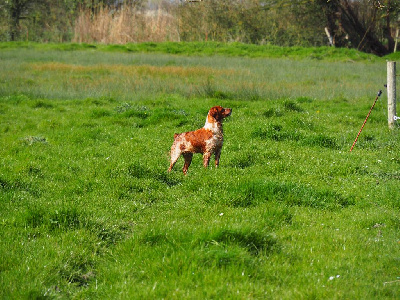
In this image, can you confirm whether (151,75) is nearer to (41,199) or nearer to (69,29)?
(41,199)

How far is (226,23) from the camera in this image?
44625 mm

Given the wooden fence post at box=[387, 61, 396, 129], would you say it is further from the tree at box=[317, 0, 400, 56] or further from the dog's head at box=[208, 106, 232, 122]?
the tree at box=[317, 0, 400, 56]

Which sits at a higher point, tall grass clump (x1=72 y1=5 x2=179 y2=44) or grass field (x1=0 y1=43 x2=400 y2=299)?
tall grass clump (x1=72 y1=5 x2=179 y2=44)

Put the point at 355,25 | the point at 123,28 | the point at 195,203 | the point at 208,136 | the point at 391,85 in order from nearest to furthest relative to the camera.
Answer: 1. the point at 195,203
2. the point at 208,136
3. the point at 391,85
4. the point at 123,28
5. the point at 355,25

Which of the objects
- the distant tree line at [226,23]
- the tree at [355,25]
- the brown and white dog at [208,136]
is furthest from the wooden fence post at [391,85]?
the tree at [355,25]

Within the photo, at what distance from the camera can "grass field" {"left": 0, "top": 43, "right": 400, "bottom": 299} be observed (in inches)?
207

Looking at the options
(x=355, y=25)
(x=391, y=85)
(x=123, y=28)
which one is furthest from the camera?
(x=355, y=25)

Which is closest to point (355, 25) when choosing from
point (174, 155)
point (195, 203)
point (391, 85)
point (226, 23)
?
point (226, 23)

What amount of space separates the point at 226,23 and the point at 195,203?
3886 centimetres

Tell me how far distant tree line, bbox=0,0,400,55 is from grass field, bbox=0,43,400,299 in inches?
940

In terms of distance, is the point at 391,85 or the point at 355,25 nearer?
the point at 391,85

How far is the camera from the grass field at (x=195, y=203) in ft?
17.3

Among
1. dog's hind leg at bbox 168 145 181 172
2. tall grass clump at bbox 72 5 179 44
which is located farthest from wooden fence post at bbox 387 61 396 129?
tall grass clump at bbox 72 5 179 44

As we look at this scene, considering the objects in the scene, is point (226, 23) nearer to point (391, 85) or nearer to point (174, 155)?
point (391, 85)
